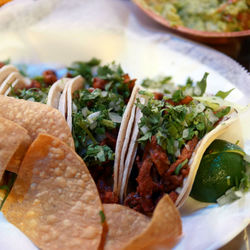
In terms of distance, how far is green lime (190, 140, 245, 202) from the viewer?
1.79 meters

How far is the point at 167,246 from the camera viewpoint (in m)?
1.61

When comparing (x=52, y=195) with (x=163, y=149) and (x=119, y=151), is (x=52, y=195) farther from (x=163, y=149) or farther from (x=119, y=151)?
(x=163, y=149)

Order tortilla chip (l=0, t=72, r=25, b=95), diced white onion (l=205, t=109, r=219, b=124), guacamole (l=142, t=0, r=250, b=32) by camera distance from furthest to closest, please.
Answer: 1. guacamole (l=142, t=0, r=250, b=32)
2. tortilla chip (l=0, t=72, r=25, b=95)
3. diced white onion (l=205, t=109, r=219, b=124)

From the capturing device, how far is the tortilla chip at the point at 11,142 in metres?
1.62

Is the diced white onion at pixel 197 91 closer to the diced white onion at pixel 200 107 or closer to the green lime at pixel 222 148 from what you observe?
the diced white onion at pixel 200 107

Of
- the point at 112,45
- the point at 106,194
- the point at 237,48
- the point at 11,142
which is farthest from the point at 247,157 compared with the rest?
the point at 112,45

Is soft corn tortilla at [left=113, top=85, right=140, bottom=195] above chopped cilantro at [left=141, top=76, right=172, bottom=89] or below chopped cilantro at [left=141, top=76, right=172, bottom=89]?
below

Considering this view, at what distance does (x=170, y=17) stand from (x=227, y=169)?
6.10 ft

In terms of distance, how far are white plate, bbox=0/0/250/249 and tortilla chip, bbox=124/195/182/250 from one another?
127 cm

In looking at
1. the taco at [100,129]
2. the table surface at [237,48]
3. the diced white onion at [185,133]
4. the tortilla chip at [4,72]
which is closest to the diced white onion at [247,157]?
the diced white onion at [185,133]

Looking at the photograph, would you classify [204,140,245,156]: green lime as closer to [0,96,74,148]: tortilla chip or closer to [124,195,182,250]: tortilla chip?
[124,195,182,250]: tortilla chip

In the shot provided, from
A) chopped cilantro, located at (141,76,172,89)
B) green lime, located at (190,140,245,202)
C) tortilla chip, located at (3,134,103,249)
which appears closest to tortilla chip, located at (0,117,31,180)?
tortilla chip, located at (3,134,103,249)

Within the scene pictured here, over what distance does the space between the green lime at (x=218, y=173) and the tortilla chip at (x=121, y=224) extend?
41 centimetres

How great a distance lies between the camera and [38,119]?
1.78 m
